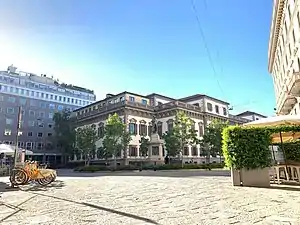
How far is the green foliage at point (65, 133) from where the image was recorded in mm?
49591

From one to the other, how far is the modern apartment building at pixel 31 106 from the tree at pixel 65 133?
16.8ft

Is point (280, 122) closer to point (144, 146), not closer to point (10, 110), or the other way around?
point (144, 146)

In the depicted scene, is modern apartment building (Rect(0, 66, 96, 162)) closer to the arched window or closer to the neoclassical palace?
the neoclassical palace

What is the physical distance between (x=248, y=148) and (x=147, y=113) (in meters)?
34.1

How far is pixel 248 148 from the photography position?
9672 millimetres

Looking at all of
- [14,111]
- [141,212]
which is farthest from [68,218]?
[14,111]

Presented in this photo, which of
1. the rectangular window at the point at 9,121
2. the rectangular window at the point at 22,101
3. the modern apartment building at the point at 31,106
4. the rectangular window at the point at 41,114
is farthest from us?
the rectangular window at the point at 41,114

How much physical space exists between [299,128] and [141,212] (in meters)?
7.57

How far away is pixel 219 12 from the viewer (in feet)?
32.2

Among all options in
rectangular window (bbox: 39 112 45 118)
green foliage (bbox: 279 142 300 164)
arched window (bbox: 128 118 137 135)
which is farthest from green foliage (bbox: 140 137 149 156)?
rectangular window (bbox: 39 112 45 118)

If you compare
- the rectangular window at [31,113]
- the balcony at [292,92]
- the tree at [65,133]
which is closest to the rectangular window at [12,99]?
the rectangular window at [31,113]

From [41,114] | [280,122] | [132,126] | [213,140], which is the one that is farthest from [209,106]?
[41,114]

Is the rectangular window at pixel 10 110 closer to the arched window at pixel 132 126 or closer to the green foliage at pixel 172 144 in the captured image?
the arched window at pixel 132 126

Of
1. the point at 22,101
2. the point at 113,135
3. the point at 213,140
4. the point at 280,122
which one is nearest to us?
the point at 280,122
